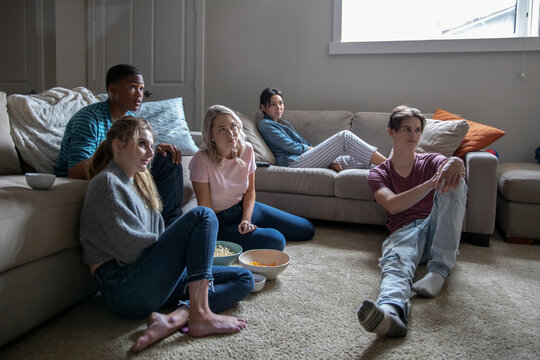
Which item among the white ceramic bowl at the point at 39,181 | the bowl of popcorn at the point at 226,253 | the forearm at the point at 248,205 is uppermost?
the white ceramic bowl at the point at 39,181

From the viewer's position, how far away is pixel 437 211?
182cm

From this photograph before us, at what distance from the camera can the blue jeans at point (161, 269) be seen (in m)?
1.32

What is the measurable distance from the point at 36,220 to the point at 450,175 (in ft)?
5.00

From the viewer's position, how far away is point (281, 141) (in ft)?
10.1

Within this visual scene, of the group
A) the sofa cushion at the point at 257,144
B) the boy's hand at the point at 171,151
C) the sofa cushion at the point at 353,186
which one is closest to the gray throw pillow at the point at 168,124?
the sofa cushion at the point at 257,144

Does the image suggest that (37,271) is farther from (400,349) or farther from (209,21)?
(209,21)

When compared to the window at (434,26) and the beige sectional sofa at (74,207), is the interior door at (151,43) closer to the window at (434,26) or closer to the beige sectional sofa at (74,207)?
the beige sectional sofa at (74,207)

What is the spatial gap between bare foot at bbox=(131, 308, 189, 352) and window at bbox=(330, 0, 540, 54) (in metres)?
3.01

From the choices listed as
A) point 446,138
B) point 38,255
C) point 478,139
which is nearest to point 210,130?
point 38,255

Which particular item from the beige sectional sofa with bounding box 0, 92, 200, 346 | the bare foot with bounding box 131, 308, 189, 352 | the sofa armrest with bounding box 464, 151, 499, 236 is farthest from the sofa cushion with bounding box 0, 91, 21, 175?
the sofa armrest with bounding box 464, 151, 499, 236

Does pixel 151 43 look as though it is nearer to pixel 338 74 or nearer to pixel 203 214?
pixel 338 74

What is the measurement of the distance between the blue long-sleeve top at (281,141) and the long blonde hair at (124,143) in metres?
1.71

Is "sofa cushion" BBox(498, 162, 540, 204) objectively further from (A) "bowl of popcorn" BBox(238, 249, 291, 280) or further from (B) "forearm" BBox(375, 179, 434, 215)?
(A) "bowl of popcorn" BBox(238, 249, 291, 280)

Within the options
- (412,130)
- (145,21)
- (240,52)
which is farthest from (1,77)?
(412,130)
